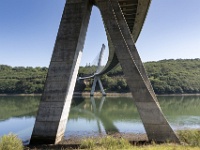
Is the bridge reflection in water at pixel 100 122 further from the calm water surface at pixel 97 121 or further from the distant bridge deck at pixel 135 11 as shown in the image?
the distant bridge deck at pixel 135 11

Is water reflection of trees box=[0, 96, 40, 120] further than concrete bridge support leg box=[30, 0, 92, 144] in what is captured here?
Yes

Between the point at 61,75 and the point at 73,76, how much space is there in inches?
38.7

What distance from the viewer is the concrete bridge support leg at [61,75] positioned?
14.0 m

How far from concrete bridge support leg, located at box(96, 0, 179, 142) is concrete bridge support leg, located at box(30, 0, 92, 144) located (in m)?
1.71

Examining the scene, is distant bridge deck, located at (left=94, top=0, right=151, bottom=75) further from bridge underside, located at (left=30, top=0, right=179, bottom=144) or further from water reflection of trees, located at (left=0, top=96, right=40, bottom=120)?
water reflection of trees, located at (left=0, top=96, right=40, bottom=120)

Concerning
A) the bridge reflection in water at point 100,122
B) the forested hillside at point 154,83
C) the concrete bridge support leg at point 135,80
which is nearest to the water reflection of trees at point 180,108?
the bridge reflection in water at point 100,122

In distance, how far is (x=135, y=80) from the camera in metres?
14.5

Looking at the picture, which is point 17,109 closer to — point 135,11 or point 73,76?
point 135,11

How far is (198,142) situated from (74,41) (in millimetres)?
8564

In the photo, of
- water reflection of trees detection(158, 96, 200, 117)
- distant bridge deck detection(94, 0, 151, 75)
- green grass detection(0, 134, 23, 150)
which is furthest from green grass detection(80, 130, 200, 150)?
water reflection of trees detection(158, 96, 200, 117)

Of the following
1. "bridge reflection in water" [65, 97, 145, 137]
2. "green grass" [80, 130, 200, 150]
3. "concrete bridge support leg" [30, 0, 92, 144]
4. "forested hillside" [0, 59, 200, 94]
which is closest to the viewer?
"green grass" [80, 130, 200, 150]

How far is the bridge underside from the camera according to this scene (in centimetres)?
1397

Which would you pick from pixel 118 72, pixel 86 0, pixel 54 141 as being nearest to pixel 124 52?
pixel 86 0

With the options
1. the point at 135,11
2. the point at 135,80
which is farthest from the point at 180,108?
the point at 135,80
